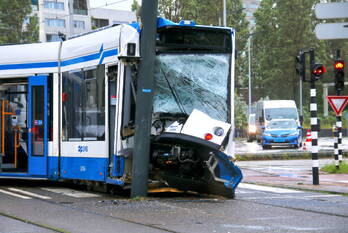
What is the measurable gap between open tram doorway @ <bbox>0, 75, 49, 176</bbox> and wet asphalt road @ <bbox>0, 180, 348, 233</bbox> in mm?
908

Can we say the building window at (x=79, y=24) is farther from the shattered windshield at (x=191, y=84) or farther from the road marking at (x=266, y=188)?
the shattered windshield at (x=191, y=84)

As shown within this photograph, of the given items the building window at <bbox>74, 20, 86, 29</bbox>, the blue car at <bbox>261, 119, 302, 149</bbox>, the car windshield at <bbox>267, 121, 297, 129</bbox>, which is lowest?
the blue car at <bbox>261, 119, 302, 149</bbox>

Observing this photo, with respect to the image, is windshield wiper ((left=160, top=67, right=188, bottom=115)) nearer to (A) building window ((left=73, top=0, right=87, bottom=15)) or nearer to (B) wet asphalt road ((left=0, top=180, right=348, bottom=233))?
(B) wet asphalt road ((left=0, top=180, right=348, bottom=233))

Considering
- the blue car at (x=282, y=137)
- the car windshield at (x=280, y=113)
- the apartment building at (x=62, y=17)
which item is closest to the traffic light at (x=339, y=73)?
the blue car at (x=282, y=137)

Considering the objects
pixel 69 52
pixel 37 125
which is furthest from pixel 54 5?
pixel 69 52

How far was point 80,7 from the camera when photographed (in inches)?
3553

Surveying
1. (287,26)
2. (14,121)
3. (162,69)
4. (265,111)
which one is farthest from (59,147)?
(287,26)

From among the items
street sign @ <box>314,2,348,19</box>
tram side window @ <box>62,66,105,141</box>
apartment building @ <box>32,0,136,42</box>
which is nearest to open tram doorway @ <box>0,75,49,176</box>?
tram side window @ <box>62,66,105,141</box>

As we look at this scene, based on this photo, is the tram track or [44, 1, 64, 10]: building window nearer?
the tram track

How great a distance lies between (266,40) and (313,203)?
7033cm

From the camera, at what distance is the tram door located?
15.5 meters

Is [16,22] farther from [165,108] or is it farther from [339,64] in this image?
[165,108]

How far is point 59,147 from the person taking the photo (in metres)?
15.2

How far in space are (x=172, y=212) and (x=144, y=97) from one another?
7.88 feet
